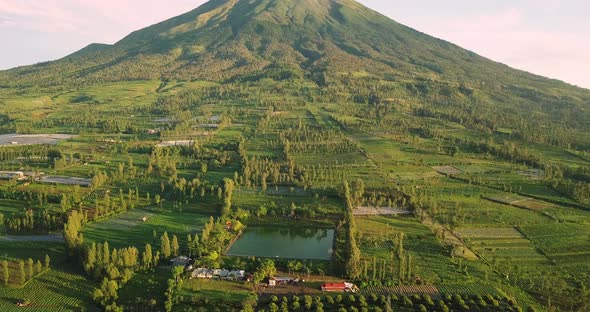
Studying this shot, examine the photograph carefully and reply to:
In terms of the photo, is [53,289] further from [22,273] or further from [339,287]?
[339,287]

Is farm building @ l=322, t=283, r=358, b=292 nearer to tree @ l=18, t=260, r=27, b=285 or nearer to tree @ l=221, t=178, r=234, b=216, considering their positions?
tree @ l=221, t=178, r=234, b=216

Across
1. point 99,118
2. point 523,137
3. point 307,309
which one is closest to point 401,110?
point 523,137

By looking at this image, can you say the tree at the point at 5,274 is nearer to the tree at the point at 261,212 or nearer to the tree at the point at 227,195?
the tree at the point at 227,195

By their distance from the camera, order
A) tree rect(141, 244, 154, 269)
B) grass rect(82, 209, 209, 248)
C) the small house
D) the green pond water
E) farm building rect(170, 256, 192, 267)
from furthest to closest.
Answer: grass rect(82, 209, 209, 248), the green pond water, farm building rect(170, 256, 192, 267), tree rect(141, 244, 154, 269), the small house

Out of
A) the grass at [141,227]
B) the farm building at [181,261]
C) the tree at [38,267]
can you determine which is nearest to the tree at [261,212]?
the grass at [141,227]

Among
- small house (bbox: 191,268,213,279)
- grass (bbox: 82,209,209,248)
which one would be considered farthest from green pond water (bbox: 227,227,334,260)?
Result: grass (bbox: 82,209,209,248)

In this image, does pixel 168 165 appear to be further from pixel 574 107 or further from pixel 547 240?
pixel 574 107

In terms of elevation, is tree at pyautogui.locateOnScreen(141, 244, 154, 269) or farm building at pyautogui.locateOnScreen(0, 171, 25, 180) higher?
farm building at pyautogui.locateOnScreen(0, 171, 25, 180)

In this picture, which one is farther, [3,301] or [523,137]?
[523,137]
